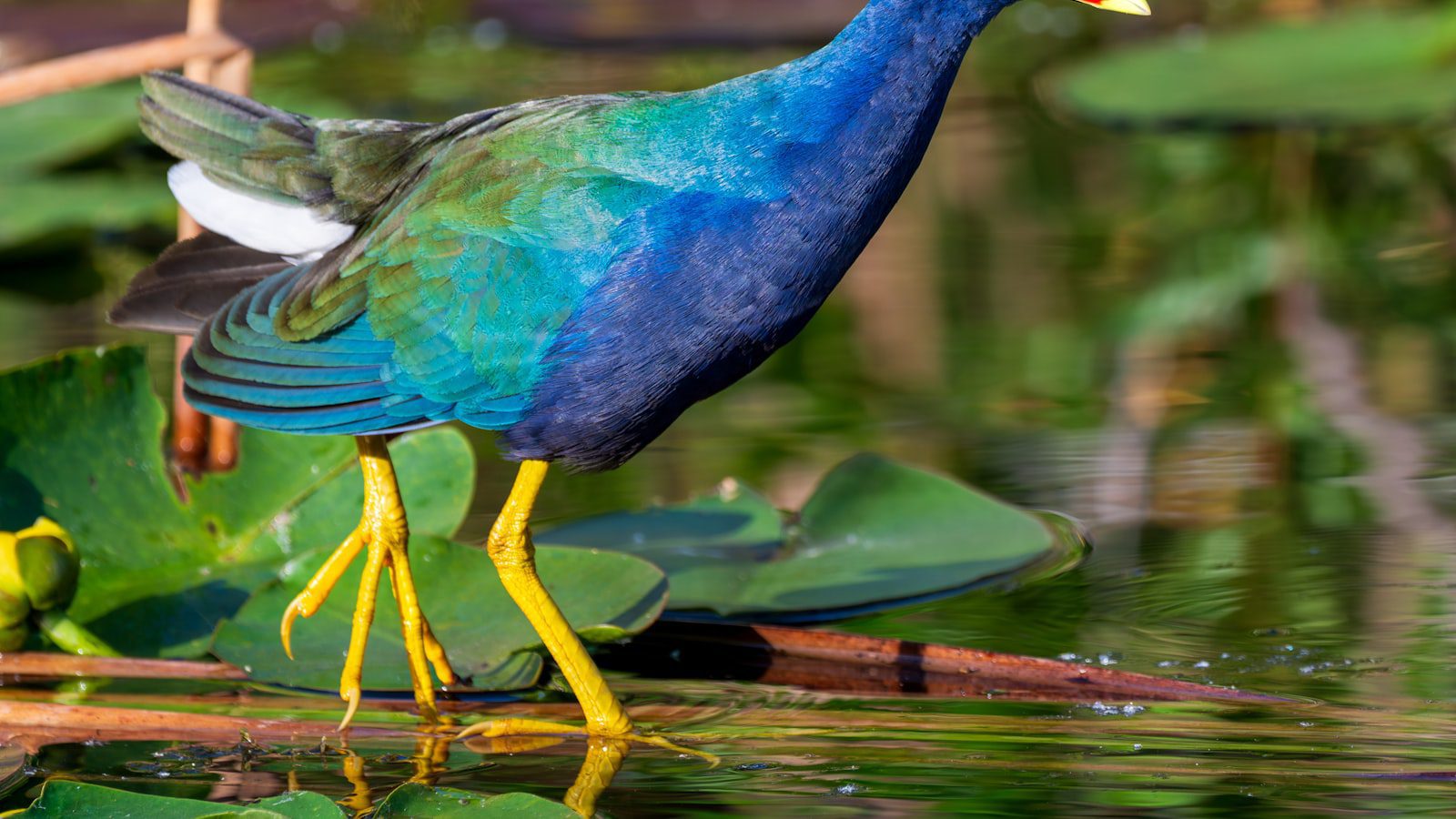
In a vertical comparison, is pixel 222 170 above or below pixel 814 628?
above

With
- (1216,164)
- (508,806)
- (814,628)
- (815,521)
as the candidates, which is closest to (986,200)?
(1216,164)

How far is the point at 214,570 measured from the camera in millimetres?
2352

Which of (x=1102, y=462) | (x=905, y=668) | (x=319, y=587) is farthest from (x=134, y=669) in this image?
(x=1102, y=462)

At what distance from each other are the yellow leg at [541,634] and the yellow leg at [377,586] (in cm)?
11

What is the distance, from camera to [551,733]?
6.37 feet

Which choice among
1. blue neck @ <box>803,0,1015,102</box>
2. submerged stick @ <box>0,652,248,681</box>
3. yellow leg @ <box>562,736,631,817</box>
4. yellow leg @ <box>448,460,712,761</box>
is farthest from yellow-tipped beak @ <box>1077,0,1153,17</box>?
submerged stick @ <box>0,652,248,681</box>

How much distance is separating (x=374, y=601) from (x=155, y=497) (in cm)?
42

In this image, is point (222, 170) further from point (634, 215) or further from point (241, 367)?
point (634, 215)

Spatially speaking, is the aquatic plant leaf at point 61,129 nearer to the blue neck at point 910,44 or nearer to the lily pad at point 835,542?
the lily pad at point 835,542

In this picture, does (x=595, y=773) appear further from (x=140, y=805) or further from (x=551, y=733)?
(x=140, y=805)

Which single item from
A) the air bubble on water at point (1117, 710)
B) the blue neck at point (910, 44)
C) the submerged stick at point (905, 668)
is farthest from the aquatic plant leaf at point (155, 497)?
the air bubble on water at point (1117, 710)

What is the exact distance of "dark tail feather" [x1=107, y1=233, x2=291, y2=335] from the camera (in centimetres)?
225

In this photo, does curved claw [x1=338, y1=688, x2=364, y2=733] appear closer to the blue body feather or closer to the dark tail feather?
the blue body feather

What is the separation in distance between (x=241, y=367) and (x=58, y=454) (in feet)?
1.15
